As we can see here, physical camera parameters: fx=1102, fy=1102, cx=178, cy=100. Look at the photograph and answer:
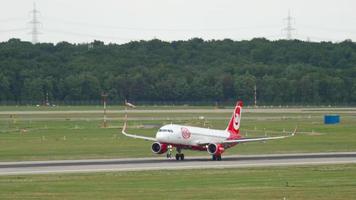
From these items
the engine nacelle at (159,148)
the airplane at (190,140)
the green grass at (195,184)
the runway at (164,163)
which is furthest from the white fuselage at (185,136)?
the green grass at (195,184)

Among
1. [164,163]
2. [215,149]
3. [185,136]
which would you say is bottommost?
[164,163]

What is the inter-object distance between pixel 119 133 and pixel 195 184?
58803 mm

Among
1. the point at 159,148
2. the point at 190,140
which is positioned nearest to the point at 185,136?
the point at 190,140

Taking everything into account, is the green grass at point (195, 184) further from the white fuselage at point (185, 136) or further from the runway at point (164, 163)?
the white fuselage at point (185, 136)

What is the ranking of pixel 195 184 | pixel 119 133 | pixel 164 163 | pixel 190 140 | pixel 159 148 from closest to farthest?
pixel 195 184 < pixel 164 163 < pixel 190 140 < pixel 159 148 < pixel 119 133

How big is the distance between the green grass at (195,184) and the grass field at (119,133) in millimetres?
19745

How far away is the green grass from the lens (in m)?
57.3

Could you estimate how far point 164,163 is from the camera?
82.1 m

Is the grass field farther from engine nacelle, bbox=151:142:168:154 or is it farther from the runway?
the runway

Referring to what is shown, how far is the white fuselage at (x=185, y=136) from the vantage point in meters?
86.3

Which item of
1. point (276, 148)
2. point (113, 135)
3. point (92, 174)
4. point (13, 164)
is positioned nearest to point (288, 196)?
point (92, 174)

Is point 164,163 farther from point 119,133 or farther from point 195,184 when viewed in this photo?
point 119,133

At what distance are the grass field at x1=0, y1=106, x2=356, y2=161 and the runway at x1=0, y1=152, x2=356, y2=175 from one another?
5.53 meters

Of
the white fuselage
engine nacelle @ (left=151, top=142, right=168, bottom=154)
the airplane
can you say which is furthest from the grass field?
the white fuselage
